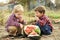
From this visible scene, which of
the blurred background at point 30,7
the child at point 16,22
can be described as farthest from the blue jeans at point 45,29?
the blurred background at point 30,7

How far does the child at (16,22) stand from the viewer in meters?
5.30

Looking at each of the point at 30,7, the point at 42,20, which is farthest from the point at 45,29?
the point at 30,7

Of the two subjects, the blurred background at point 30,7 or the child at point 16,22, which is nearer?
the child at point 16,22

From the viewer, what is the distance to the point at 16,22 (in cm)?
534

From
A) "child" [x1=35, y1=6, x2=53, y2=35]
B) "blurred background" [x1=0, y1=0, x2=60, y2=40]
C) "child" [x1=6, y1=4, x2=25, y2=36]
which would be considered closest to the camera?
"child" [x1=6, y1=4, x2=25, y2=36]

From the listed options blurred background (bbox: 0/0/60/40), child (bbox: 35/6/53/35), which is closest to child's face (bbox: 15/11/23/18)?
child (bbox: 35/6/53/35)

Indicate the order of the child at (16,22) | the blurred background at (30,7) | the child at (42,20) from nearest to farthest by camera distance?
the child at (16,22), the child at (42,20), the blurred background at (30,7)

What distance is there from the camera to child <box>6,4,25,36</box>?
5.30 metres

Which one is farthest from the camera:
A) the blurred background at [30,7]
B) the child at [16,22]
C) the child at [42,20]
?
the blurred background at [30,7]

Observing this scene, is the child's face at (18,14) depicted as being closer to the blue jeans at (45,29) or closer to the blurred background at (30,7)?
the blue jeans at (45,29)

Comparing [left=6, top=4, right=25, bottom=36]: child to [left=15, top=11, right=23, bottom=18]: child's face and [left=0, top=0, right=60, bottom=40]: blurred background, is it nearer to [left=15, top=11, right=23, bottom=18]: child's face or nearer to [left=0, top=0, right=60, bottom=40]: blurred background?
[left=15, top=11, right=23, bottom=18]: child's face

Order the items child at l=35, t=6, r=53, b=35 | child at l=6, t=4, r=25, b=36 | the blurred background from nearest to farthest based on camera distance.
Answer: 1. child at l=6, t=4, r=25, b=36
2. child at l=35, t=6, r=53, b=35
3. the blurred background

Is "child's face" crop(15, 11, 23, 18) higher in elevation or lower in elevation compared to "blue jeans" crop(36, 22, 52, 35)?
higher

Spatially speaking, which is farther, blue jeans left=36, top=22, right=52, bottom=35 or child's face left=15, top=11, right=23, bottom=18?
blue jeans left=36, top=22, right=52, bottom=35
